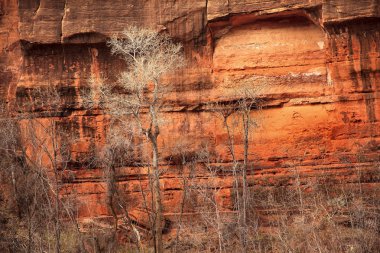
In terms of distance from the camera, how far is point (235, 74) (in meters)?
24.8

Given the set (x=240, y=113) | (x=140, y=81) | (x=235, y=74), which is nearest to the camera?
(x=140, y=81)

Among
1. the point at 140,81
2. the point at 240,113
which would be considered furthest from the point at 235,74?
the point at 140,81

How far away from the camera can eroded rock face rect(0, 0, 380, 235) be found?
23.3m

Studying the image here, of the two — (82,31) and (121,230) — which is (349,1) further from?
(121,230)

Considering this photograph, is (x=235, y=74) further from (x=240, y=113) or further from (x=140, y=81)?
(x=140, y=81)

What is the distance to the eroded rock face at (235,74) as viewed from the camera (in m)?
23.3

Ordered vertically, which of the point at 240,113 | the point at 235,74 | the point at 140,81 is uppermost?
the point at 235,74

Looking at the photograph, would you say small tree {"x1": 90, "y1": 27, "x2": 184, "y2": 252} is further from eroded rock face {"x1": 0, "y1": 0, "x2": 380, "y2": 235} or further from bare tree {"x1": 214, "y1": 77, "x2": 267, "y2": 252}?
bare tree {"x1": 214, "y1": 77, "x2": 267, "y2": 252}

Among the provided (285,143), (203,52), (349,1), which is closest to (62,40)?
(203,52)

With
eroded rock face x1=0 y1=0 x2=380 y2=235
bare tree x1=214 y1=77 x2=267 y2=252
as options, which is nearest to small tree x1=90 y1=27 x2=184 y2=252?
eroded rock face x1=0 y1=0 x2=380 y2=235

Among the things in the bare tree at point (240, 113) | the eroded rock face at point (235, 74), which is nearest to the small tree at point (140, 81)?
the eroded rock face at point (235, 74)

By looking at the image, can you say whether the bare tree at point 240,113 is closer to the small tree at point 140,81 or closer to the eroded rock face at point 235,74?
the eroded rock face at point 235,74

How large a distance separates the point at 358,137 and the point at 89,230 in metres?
10.5

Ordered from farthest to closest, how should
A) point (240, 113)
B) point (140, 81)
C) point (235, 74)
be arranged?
point (235, 74) < point (240, 113) < point (140, 81)
